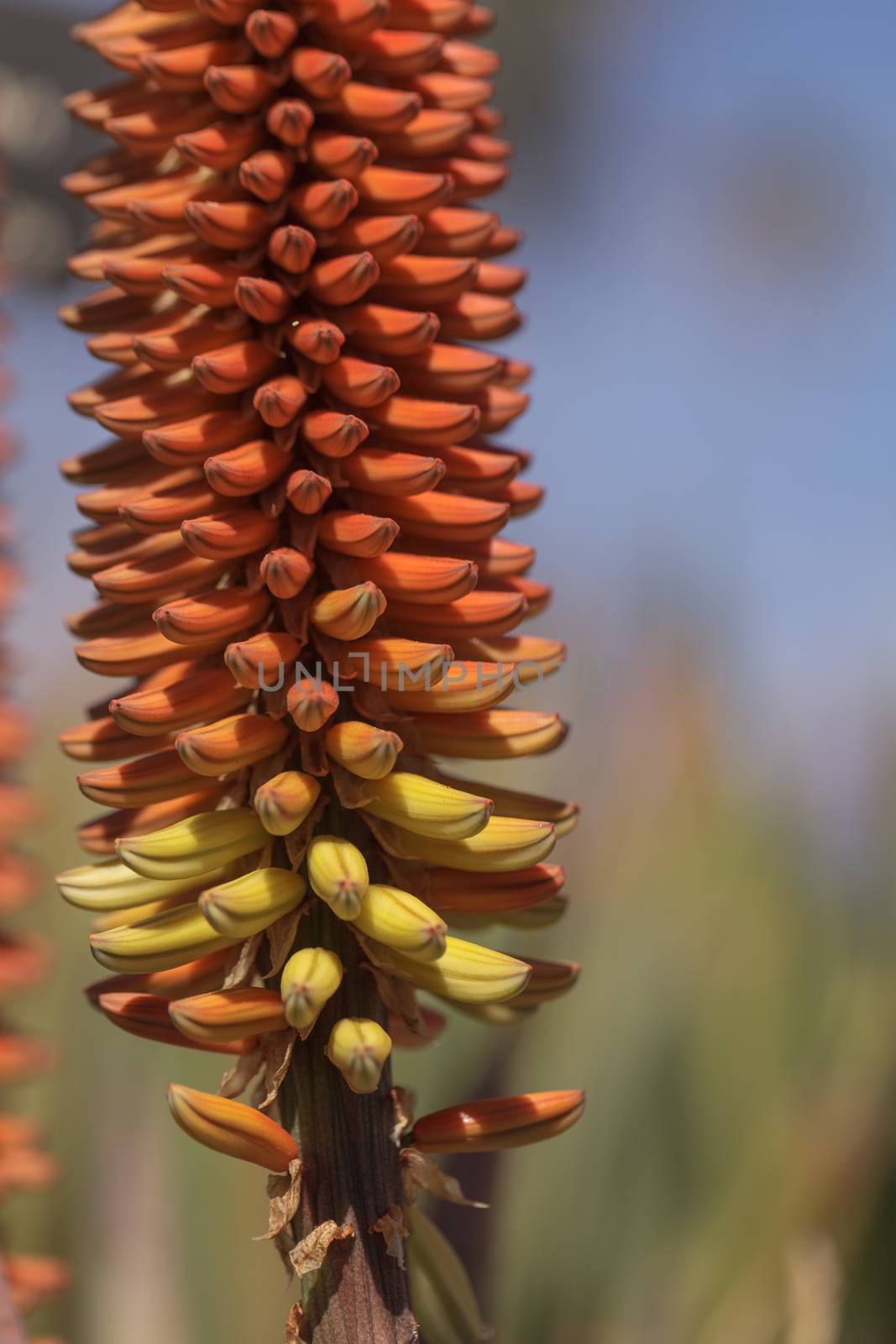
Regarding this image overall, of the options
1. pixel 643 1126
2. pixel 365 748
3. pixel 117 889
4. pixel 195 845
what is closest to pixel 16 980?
pixel 117 889

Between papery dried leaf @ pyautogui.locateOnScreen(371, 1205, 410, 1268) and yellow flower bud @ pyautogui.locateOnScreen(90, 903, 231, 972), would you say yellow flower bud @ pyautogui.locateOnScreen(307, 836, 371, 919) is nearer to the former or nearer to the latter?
yellow flower bud @ pyautogui.locateOnScreen(90, 903, 231, 972)

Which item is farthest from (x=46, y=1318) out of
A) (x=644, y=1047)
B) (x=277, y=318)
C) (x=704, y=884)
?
(x=277, y=318)

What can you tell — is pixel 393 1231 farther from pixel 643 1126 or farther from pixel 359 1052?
pixel 643 1126

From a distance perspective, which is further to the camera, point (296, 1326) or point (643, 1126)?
point (643, 1126)

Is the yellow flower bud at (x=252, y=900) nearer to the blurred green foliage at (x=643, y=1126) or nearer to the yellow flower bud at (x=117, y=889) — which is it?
the yellow flower bud at (x=117, y=889)

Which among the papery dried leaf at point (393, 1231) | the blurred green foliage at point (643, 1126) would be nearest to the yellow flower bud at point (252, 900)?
the papery dried leaf at point (393, 1231)

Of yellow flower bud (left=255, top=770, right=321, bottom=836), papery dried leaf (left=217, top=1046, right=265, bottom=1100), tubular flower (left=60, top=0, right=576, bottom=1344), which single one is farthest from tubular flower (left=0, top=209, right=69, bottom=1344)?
yellow flower bud (left=255, top=770, right=321, bottom=836)
